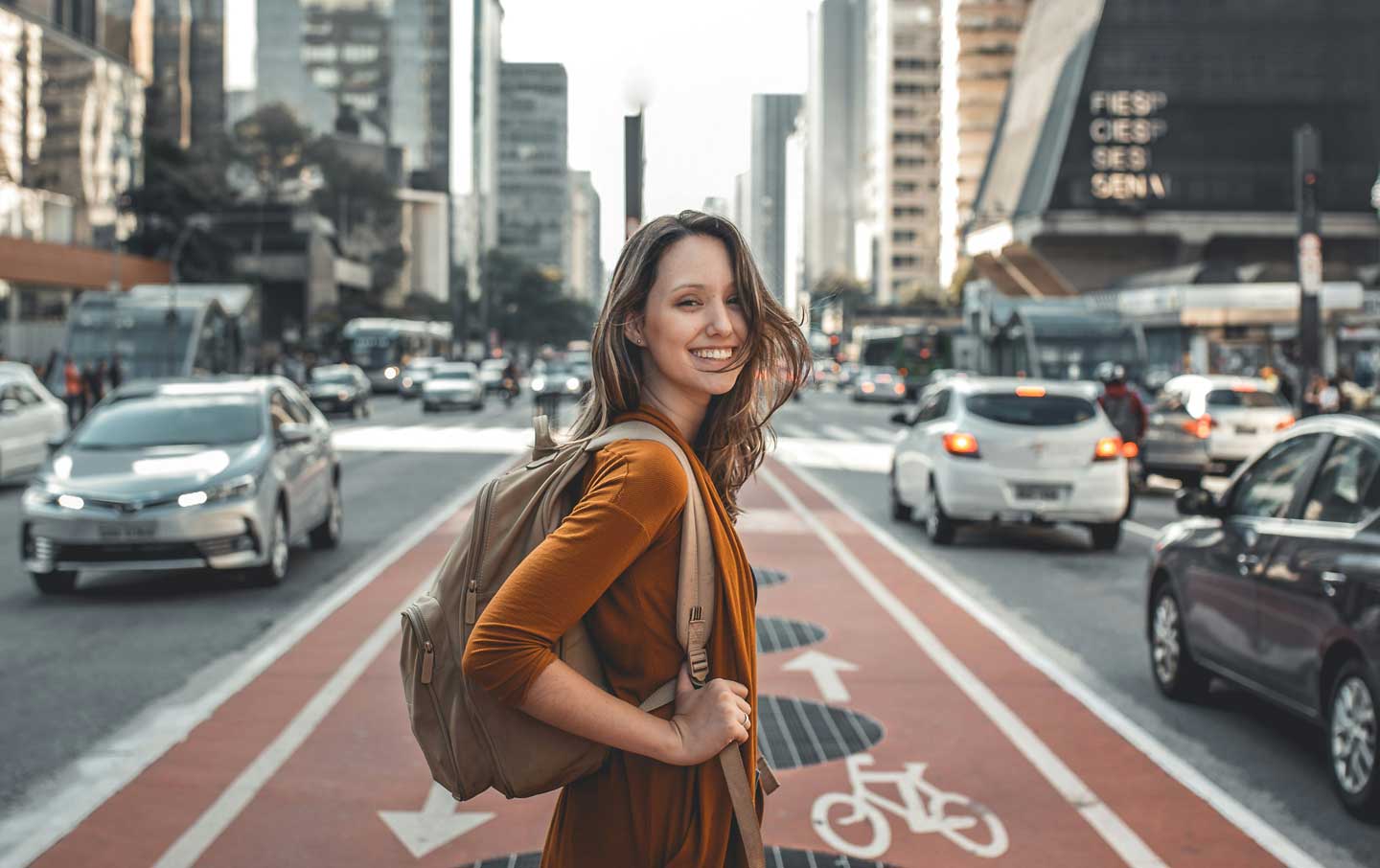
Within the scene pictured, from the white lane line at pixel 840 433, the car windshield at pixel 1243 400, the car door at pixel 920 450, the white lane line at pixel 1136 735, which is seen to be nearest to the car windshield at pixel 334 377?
the white lane line at pixel 840 433

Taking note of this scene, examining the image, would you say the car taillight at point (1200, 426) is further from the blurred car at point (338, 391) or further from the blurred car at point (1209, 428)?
the blurred car at point (338, 391)

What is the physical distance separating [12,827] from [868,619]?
6081 millimetres

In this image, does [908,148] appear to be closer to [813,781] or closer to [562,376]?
[562,376]

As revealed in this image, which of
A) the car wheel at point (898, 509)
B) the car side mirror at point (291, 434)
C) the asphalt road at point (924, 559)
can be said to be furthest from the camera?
the car wheel at point (898, 509)

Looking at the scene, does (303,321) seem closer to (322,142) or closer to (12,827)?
(322,142)

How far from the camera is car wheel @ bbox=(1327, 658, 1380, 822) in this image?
584 centimetres

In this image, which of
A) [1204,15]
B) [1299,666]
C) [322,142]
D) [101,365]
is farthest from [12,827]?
[322,142]

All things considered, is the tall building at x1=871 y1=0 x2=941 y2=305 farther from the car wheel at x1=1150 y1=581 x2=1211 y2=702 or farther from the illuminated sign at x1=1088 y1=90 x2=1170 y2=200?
the car wheel at x1=1150 y1=581 x2=1211 y2=702

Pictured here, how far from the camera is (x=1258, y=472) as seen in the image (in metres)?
7.62

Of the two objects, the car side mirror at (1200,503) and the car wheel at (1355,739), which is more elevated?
the car side mirror at (1200,503)

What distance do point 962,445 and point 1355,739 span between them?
8.96 m

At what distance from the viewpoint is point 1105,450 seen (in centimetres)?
Answer: 1474

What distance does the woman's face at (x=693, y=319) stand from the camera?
2580 millimetres

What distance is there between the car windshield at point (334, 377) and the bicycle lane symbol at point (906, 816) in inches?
1678
